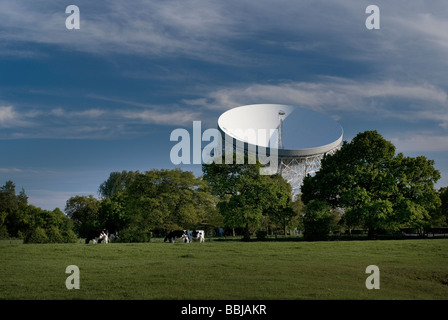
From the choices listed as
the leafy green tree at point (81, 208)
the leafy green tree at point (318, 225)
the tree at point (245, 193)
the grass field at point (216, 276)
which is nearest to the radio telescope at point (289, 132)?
the tree at point (245, 193)

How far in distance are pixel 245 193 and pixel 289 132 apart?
14.8 meters

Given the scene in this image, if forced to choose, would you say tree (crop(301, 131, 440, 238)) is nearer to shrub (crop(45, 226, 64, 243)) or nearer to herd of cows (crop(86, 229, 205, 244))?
herd of cows (crop(86, 229, 205, 244))

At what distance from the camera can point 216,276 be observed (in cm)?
1238

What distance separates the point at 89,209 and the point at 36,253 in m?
51.9

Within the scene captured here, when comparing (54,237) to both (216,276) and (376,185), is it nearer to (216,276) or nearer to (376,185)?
(216,276)

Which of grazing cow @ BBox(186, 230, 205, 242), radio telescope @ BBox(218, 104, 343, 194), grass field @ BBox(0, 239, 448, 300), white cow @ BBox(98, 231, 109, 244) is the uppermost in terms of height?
radio telescope @ BBox(218, 104, 343, 194)

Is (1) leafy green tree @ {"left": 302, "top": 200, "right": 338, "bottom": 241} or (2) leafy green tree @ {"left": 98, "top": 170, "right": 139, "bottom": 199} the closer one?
(1) leafy green tree @ {"left": 302, "top": 200, "right": 338, "bottom": 241}

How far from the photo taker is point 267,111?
161ft

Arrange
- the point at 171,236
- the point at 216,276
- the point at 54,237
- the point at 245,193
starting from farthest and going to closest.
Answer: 1. the point at 245,193
2. the point at 171,236
3. the point at 54,237
4. the point at 216,276

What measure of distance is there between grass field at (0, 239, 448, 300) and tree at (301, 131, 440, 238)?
14866 millimetres

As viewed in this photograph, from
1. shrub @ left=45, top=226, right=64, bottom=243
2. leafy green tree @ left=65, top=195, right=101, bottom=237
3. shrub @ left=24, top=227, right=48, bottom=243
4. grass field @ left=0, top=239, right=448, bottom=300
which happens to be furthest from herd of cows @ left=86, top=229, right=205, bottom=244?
leafy green tree @ left=65, top=195, right=101, bottom=237

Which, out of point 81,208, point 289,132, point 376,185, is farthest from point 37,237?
point 81,208

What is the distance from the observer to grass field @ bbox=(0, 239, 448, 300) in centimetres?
1012
